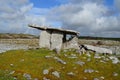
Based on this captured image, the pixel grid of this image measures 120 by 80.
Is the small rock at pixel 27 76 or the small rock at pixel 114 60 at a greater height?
the small rock at pixel 114 60

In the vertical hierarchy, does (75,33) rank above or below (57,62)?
above

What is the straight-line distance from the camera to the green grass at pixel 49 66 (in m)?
31.9

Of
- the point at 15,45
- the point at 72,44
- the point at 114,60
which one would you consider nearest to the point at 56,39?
the point at 72,44

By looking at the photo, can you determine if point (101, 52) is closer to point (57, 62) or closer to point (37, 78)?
point (57, 62)

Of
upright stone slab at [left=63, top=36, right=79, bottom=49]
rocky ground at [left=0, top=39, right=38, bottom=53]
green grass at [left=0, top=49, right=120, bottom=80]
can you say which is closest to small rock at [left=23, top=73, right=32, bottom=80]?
green grass at [left=0, top=49, right=120, bottom=80]

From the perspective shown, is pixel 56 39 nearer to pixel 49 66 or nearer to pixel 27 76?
pixel 49 66

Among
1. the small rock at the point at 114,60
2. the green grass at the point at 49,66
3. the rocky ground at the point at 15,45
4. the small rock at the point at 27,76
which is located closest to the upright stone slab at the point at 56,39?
the green grass at the point at 49,66

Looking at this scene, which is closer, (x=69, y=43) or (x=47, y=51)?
(x=47, y=51)

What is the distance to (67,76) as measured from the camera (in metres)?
31.9

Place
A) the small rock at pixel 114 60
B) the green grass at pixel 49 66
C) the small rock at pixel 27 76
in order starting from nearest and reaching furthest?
the small rock at pixel 27 76, the green grass at pixel 49 66, the small rock at pixel 114 60

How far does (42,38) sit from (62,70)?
1212 cm

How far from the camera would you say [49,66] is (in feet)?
111

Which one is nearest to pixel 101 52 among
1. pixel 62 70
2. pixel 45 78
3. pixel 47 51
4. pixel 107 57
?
pixel 107 57

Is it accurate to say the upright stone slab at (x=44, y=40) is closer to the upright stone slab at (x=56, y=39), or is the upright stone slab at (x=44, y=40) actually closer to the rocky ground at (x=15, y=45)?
the upright stone slab at (x=56, y=39)
